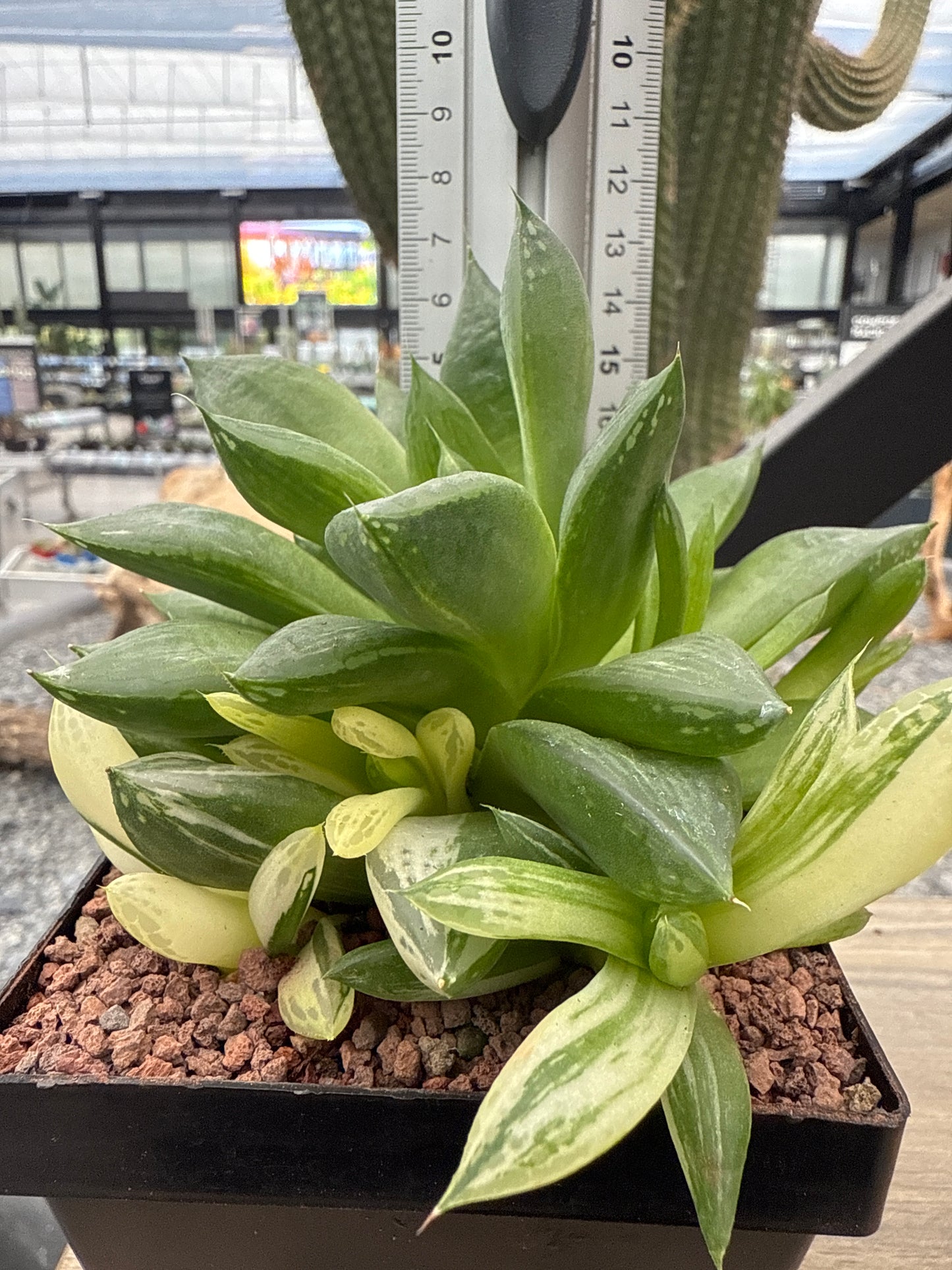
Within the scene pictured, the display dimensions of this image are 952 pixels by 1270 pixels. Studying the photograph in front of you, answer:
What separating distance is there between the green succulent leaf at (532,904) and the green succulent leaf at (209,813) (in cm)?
8

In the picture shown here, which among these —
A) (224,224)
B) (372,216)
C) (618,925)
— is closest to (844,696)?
(618,925)

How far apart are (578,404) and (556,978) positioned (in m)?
0.19

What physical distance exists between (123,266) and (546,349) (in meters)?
2.74

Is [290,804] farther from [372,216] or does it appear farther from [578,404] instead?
[372,216]

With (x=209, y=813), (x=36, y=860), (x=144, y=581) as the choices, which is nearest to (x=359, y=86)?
(x=209, y=813)

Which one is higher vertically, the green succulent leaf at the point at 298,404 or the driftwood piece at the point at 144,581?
the green succulent leaf at the point at 298,404

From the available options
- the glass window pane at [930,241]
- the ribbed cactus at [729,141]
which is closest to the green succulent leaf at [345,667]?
the ribbed cactus at [729,141]

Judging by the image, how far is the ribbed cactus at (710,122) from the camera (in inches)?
28.4

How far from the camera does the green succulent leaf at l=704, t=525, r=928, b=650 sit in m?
0.33

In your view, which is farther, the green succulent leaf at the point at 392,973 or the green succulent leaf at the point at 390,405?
the green succulent leaf at the point at 390,405

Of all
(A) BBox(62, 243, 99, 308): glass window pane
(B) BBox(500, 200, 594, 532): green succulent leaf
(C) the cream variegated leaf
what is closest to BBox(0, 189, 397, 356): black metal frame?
(A) BBox(62, 243, 99, 308): glass window pane

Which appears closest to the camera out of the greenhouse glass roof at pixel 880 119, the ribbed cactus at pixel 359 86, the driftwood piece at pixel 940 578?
the ribbed cactus at pixel 359 86

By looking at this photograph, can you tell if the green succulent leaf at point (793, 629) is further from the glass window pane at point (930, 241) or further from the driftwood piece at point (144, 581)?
the glass window pane at point (930, 241)

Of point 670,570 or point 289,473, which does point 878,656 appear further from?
point 289,473
